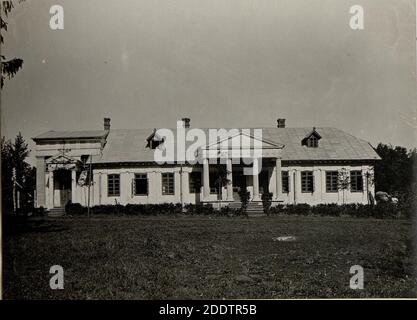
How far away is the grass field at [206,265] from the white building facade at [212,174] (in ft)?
40.8

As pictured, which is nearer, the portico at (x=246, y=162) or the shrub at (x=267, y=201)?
the shrub at (x=267, y=201)

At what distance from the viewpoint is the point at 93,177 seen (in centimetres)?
2564

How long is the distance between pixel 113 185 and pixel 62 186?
316 centimetres

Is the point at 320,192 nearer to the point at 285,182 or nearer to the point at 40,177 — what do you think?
the point at 285,182

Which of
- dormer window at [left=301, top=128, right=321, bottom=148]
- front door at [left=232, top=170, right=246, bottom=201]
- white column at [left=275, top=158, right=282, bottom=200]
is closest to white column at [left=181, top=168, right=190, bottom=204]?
front door at [left=232, top=170, right=246, bottom=201]

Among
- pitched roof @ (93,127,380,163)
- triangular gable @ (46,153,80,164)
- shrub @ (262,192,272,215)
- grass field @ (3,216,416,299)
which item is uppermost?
pitched roof @ (93,127,380,163)

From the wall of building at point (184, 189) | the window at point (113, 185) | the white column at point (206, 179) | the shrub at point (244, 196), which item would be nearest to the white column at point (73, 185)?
the wall of building at point (184, 189)

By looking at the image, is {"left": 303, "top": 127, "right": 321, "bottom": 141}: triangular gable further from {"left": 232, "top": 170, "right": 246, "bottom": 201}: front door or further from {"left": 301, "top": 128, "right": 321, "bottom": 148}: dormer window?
{"left": 232, "top": 170, "right": 246, "bottom": 201}: front door

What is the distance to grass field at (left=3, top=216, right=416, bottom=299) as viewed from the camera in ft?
24.0

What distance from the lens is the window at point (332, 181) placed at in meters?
25.9

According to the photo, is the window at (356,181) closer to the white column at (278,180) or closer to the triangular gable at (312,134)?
the triangular gable at (312,134)

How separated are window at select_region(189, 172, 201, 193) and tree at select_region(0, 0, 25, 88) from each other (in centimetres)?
1806

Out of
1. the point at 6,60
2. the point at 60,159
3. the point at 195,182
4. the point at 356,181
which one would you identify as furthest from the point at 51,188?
the point at 356,181

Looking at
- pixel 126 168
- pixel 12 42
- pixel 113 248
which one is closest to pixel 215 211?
pixel 126 168
